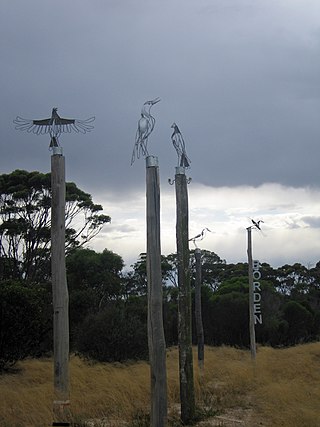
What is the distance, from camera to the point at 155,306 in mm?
8680

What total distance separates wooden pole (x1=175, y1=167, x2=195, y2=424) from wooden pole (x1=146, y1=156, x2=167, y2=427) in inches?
60.8

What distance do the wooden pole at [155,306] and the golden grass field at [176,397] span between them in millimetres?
1098

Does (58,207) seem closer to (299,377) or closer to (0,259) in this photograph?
(299,377)

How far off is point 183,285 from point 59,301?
254 cm

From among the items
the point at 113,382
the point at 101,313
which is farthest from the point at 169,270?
the point at 113,382

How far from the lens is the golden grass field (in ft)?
32.0

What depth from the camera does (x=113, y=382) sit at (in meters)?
13.1

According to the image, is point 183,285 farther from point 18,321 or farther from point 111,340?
point 111,340

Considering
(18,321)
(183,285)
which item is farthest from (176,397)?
(18,321)

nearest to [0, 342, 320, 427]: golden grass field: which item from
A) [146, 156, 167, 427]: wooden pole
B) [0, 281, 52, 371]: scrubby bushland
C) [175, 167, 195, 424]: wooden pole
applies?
[175, 167, 195, 424]: wooden pole

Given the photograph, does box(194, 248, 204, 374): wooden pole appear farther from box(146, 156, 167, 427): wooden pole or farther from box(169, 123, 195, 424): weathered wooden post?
box(146, 156, 167, 427): wooden pole

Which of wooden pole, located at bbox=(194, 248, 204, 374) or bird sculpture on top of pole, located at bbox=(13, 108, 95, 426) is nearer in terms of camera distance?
bird sculpture on top of pole, located at bbox=(13, 108, 95, 426)

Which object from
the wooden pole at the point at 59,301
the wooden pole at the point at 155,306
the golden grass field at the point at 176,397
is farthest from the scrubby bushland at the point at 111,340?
the wooden pole at the point at 155,306

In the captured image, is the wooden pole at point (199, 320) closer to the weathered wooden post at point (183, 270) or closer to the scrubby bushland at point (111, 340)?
the scrubby bushland at point (111, 340)
